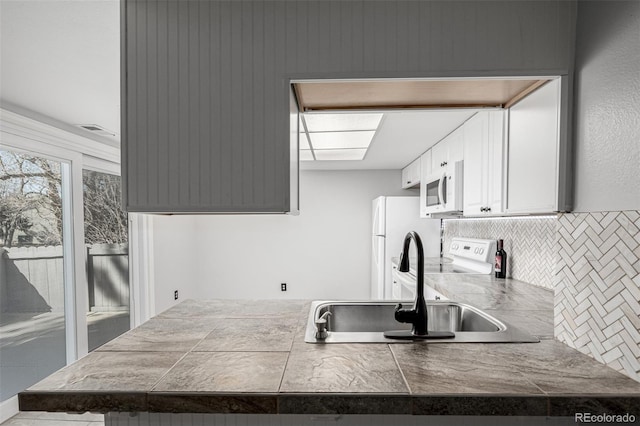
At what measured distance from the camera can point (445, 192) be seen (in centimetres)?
288

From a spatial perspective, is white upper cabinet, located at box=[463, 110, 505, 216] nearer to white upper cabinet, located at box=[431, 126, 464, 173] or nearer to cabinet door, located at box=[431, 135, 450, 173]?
white upper cabinet, located at box=[431, 126, 464, 173]

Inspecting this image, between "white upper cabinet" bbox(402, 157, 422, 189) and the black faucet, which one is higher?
"white upper cabinet" bbox(402, 157, 422, 189)

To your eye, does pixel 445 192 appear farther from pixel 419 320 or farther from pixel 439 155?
pixel 419 320

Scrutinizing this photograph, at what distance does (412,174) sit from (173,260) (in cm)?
307

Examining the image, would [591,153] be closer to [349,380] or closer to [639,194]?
[639,194]

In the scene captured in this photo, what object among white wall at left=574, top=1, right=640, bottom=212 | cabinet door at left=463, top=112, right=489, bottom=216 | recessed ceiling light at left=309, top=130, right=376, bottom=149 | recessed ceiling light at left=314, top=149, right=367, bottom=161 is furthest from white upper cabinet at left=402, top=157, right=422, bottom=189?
white wall at left=574, top=1, right=640, bottom=212

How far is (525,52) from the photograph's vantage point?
116 centimetres

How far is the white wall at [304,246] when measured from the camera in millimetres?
4988

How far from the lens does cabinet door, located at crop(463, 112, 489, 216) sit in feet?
6.89

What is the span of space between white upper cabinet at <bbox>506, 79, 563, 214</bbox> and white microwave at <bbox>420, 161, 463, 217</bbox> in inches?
40.8

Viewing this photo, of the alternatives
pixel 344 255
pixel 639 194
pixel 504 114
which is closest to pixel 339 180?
pixel 344 255

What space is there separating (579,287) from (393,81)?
0.89 metres

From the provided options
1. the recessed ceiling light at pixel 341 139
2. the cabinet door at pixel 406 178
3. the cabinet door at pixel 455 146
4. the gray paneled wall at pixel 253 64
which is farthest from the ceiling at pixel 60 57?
the cabinet door at pixel 406 178

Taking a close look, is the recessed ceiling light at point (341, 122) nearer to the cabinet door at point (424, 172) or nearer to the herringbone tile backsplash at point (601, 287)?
the cabinet door at point (424, 172)
